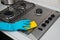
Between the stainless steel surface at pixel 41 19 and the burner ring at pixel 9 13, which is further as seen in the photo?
the burner ring at pixel 9 13

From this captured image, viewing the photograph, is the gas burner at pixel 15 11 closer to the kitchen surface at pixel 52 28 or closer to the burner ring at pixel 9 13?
the burner ring at pixel 9 13

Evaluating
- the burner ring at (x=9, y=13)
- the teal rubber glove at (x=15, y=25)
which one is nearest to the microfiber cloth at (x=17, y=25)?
the teal rubber glove at (x=15, y=25)

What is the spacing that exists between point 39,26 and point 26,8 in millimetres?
256

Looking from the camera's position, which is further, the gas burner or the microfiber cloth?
the gas burner

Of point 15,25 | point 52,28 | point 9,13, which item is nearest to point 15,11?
point 9,13

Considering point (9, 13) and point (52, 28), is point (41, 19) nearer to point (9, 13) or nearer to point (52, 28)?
point (52, 28)

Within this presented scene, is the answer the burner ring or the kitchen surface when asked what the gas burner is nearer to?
the burner ring

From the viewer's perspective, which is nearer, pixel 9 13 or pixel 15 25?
pixel 15 25

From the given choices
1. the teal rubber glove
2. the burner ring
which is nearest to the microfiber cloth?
the teal rubber glove

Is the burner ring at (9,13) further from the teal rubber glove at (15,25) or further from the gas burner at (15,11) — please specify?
the teal rubber glove at (15,25)

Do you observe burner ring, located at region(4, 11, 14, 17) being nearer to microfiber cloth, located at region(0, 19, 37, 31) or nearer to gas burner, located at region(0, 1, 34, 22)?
gas burner, located at region(0, 1, 34, 22)

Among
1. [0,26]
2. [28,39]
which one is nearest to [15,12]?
[0,26]

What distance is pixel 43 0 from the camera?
46.6 inches

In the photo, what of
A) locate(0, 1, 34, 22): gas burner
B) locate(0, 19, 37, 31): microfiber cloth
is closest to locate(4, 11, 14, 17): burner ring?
locate(0, 1, 34, 22): gas burner
